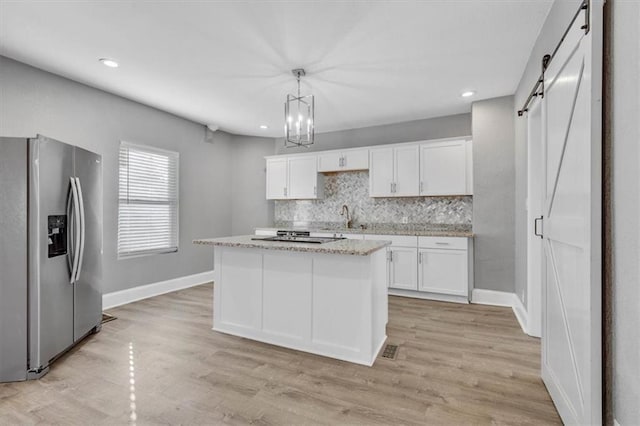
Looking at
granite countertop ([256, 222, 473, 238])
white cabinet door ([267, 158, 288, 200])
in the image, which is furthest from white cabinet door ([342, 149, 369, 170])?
white cabinet door ([267, 158, 288, 200])

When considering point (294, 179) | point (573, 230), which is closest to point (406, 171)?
point (294, 179)

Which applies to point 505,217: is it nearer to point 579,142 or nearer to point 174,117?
point 579,142

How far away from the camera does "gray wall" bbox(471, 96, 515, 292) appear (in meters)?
3.99

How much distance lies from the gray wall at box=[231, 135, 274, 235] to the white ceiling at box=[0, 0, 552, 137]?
1.90 metres

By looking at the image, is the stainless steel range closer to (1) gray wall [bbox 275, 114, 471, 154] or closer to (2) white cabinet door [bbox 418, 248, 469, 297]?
(2) white cabinet door [bbox 418, 248, 469, 297]

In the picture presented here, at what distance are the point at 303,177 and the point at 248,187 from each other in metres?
1.23

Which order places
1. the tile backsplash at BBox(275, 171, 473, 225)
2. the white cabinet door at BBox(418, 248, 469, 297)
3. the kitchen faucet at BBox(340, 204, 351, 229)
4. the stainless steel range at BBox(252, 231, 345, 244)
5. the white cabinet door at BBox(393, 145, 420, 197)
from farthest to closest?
1. the kitchen faucet at BBox(340, 204, 351, 229)
2. the tile backsplash at BBox(275, 171, 473, 225)
3. the white cabinet door at BBox(393, 145, 420, 197)
4. the white cabinet door at BBox(418, 248, 469, 297)
5. the stainless steel range at BBox(252, 231, 345, 244)

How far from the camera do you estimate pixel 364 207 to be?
5387mm

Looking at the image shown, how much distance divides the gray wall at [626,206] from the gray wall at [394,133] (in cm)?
355

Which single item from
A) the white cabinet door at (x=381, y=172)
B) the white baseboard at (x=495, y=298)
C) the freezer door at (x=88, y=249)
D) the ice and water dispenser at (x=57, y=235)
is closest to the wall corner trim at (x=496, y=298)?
the white baseboard at (x=495, y=298)

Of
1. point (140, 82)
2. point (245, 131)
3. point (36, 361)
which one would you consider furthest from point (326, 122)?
point (36, 361)

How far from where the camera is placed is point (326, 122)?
5203 millimetres

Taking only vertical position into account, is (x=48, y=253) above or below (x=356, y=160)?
below

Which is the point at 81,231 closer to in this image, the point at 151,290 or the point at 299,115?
the point at 151,290
